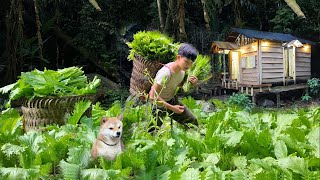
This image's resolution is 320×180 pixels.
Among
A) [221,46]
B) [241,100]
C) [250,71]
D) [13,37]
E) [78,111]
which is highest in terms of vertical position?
[13,37]

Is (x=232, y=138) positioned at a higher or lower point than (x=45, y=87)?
lower

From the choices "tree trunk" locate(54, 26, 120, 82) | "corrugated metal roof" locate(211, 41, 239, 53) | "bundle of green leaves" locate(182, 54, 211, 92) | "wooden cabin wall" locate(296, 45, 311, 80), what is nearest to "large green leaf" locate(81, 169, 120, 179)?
"bundle of green leaves" locate(182, 54, 211, 92)

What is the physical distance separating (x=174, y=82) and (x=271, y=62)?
4.43m

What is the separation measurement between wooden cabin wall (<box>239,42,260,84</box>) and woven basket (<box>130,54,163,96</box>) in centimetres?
394

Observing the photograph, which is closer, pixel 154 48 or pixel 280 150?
pixel 280 150

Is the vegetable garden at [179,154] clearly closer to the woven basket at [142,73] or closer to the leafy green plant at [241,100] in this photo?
the woven basket at [142,73]

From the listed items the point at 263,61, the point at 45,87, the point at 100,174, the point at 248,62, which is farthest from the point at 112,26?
the point at 100,174

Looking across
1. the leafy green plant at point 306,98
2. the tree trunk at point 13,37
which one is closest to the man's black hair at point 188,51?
the tree trunk at point 13,37

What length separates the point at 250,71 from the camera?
6168 millimetres

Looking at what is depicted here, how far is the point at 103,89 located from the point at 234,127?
5432 millimetres

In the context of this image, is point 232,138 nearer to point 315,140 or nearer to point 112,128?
point 315,140

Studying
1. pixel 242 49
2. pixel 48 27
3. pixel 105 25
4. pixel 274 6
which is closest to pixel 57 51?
pixel 48 27

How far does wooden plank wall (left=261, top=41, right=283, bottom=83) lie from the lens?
6.13 metres

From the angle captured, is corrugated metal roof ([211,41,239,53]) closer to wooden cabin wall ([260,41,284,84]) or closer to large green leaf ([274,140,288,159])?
wooden cabin wall ([260,41,284,84])
